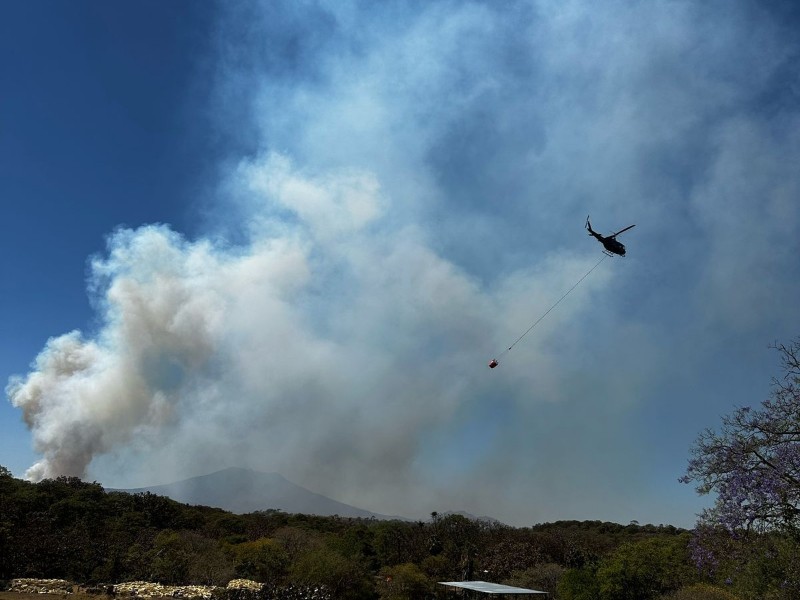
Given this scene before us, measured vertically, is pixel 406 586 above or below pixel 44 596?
above

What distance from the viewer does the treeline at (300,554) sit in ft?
93.8

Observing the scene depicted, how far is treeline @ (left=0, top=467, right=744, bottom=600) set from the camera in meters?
28.6

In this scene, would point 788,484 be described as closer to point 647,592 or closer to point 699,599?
point 699,599

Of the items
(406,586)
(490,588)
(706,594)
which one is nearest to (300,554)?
(406,586)

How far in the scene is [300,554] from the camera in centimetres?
3275

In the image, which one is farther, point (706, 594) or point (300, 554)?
point (300, 554)

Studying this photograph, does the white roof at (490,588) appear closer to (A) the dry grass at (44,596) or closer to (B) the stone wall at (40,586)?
(A) the dry grass at (44,596)

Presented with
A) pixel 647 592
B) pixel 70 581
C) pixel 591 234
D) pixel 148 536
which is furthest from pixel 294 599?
pixel 148 536

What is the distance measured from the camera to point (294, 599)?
2473cm

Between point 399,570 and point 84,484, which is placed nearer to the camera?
point 399,570

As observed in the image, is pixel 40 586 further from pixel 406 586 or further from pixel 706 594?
pixel 706 594

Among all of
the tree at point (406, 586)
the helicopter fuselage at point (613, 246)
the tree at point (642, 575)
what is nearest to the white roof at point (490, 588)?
the tree at point (406, 586)

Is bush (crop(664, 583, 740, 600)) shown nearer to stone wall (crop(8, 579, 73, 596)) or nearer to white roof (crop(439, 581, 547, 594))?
white roof (crop(439, 581, 547, 594))

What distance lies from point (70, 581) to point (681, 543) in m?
40.3
